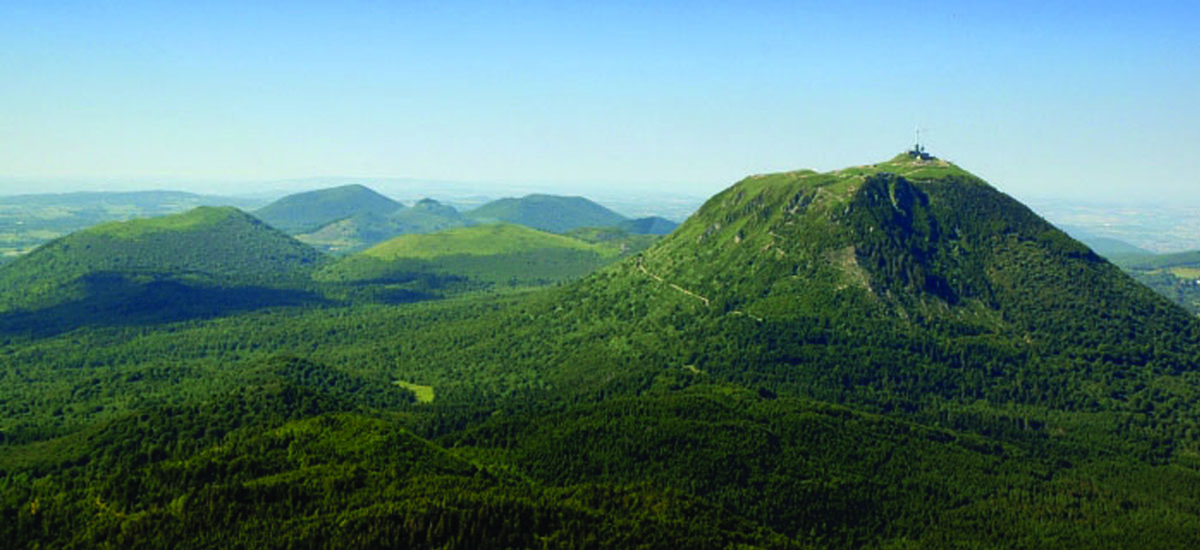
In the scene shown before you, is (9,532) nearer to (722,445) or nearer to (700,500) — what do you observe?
A: (700,500)

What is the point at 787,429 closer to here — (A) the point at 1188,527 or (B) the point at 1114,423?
(A) the point at 1188,527

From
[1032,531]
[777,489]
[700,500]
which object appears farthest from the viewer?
[777,489]

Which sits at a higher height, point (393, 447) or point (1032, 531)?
point (393, 447)

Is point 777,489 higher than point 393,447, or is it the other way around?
point 393,447

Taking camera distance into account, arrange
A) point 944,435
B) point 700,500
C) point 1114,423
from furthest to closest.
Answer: point 1114,423, point 944,435, point 700,500

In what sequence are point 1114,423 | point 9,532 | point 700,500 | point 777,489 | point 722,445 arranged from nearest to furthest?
point 9,532
point 700,500
point 777,489
point 722,445
point 1114,423

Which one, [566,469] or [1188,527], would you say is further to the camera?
[566,469]

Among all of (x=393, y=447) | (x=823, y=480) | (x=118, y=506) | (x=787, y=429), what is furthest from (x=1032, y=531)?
(x=118, y=506)

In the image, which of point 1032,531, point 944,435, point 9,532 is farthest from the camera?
point 944,435

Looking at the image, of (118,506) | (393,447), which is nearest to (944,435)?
(393,447)
